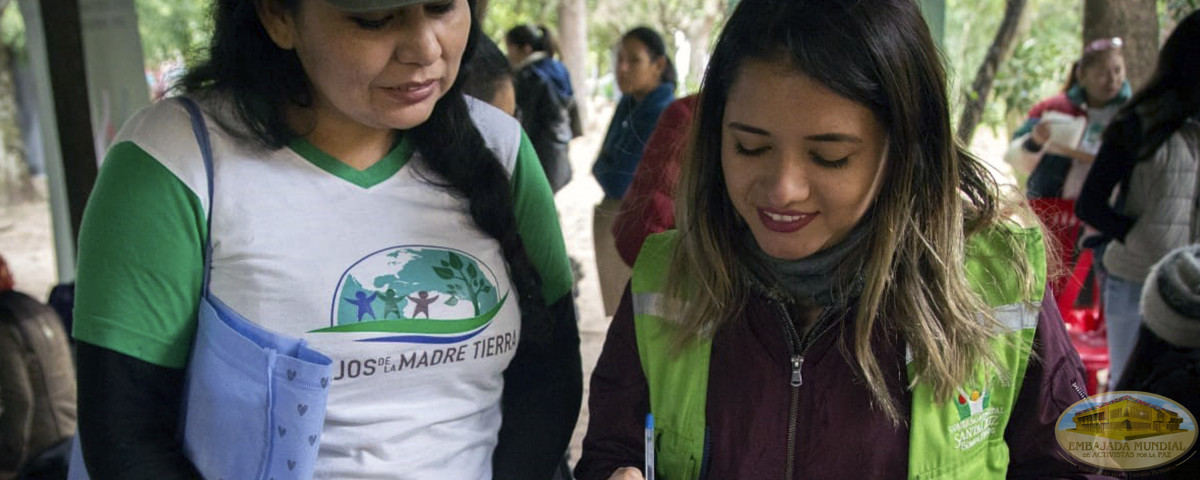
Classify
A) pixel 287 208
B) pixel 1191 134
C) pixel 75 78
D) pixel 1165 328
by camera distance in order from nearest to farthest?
pixel 287 208
pixel 1165 328
pixel 1191 134
pixel 75 78

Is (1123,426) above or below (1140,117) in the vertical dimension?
below

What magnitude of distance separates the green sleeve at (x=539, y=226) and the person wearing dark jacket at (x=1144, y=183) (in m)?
2.18

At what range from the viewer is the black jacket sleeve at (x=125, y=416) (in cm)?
126

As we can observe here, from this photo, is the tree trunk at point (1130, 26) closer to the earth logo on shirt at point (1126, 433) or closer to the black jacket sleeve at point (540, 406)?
the earth logo on shirt at point (1126, 433)

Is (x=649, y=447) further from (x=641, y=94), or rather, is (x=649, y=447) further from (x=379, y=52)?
(x=641, y=94)

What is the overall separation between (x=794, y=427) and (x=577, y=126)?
507cm

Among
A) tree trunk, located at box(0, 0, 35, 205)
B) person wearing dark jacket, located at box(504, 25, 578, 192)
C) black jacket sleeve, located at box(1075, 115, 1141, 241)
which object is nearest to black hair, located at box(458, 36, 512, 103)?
person wearing dark jacket, located at box(504, 25, 578, 192)

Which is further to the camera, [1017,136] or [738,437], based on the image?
[1017,136]

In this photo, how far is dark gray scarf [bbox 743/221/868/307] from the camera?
50.9 inches

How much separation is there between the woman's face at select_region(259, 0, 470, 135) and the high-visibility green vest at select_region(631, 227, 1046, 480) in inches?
20.1

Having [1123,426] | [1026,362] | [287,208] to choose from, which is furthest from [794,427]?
[287,208]

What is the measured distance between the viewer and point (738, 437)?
1331mm

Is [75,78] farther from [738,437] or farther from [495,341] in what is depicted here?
[738,437]

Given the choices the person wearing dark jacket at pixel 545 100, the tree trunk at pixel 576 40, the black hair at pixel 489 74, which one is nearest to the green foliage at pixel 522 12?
the tree trunk at pixel 576 40
